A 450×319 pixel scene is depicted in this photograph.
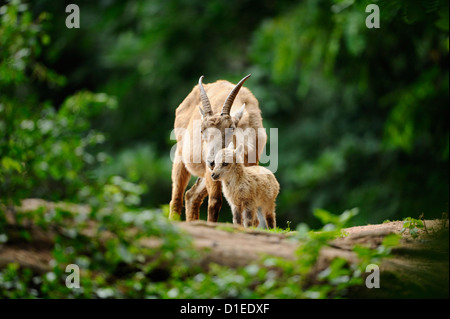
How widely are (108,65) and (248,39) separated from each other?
4770 mm

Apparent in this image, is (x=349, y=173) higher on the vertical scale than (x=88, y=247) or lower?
higher

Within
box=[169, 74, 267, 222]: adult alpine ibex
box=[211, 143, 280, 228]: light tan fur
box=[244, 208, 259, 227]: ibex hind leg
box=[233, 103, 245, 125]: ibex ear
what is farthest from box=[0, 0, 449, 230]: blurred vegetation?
box=[244, 208, 259, 227]: ibex hind leg

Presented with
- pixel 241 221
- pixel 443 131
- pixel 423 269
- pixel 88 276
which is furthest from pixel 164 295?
pixel 443 131

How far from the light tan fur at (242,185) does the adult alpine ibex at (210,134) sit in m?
0.19

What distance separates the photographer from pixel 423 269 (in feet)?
17.0

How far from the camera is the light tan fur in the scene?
7.68 meters

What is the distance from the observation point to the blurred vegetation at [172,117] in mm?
5145

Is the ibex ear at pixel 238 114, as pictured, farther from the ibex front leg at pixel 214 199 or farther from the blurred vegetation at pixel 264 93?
the blurred vegetation at pixel 264 93

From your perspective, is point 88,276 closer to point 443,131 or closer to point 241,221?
point 241,221

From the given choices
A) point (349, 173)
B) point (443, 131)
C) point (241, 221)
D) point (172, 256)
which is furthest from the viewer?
point (349, 173)

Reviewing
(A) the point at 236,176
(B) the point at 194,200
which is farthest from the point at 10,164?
(B) the point at 194,200

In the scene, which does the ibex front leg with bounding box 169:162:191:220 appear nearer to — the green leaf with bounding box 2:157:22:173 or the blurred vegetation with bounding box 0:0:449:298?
the blurred vegetation with bounding box 0:0:449:298
